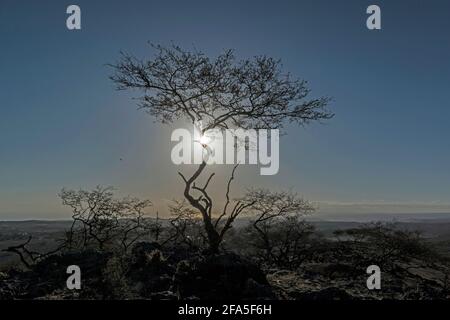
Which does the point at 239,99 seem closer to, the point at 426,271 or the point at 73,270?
the point at 73,270

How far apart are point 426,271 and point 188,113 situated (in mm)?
12748

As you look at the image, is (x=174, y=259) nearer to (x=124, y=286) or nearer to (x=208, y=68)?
(x=124, y=286)

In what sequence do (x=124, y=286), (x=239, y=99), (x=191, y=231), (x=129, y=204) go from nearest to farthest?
(x=124, y=286)
(x=239, y=99)
(x=129, y=204)
(x=191, y=231)

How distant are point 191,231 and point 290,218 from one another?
242 inches

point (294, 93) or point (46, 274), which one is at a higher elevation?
point (294, 93)

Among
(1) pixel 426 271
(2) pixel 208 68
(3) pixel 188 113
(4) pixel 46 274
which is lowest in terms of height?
(1) pixel 426 271

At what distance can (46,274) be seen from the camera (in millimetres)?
11008

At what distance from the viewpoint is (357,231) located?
87.4ft

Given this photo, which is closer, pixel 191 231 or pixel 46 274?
pixel 46 274

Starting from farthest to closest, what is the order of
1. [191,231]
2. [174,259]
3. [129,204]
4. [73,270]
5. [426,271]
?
1. [191,231]
2. [129,204]
3. [426,271]
4. [174,259]
5. [73,270]

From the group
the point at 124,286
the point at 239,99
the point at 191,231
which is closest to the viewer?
the point at 124,286
